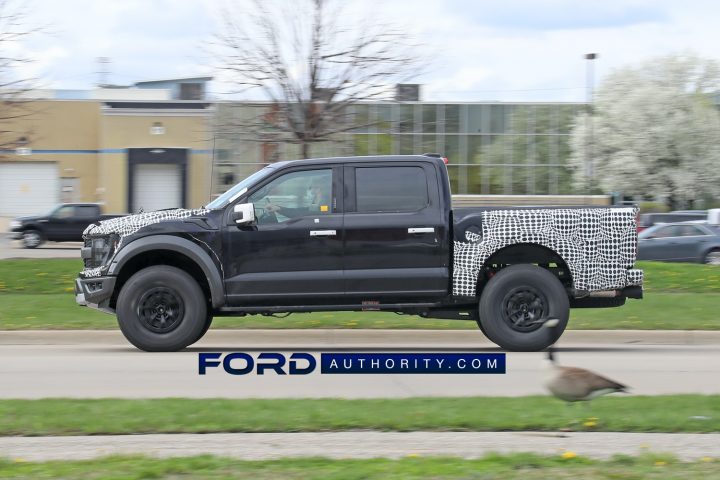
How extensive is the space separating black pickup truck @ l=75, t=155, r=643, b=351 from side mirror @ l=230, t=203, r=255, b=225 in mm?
13

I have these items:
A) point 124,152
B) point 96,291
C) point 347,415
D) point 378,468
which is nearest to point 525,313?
point 347,415

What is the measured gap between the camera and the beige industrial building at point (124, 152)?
160 feet

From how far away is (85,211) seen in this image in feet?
115

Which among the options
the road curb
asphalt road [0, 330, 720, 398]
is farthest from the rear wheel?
the road curb

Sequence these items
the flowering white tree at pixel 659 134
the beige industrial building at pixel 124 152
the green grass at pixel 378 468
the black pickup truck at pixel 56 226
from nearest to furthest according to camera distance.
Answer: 1. the green grass at pixel 378 468
2. the black pickup truck at pixel 56 226
3. the beige industrial building at pixel 124 152
4. the flowering white tree at pixel 659 134

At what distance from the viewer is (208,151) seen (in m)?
48.8

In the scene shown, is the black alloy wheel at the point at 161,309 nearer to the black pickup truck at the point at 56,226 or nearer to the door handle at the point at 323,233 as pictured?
the door handle at the point at 323,233

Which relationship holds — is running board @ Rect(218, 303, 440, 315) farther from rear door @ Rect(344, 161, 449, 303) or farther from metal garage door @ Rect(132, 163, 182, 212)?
metal garage door @ Rect(132, 163, 182, 212)

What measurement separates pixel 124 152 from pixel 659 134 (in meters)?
29.1

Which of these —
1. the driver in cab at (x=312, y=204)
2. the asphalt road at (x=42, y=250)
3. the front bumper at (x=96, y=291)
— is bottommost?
the asphalt road at (x=42, y=250)

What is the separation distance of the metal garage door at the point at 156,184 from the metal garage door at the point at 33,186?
6.59 m

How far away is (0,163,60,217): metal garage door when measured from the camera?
53.4 m

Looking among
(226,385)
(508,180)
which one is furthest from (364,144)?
(226,385)

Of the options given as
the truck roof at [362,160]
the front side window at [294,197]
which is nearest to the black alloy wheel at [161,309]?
the front side window at [294,197]
